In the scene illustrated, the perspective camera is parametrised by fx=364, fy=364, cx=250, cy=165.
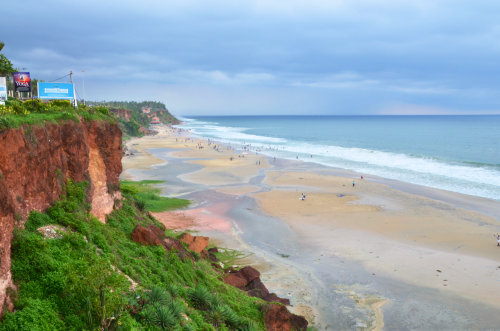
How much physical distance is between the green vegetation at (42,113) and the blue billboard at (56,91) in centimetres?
85

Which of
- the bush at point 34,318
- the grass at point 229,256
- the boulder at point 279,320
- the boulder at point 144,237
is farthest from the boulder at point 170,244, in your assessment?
the bush at point 34,318

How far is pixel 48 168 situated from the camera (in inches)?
514

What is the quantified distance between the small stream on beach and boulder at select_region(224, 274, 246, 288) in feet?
8.17

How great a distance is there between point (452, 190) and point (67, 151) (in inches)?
1770

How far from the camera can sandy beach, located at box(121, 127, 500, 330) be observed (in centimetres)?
1859

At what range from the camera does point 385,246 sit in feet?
88.6

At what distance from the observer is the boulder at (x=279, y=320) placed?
15105mm

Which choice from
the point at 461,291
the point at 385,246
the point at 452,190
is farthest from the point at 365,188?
the point at 461,291

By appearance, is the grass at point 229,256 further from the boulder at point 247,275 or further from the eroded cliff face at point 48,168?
the eroded cliff face at point 48,168

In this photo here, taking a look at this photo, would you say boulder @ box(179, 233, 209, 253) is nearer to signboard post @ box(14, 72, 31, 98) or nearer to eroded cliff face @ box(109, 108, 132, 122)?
signboard post @ box(14, 72, 31, 98)

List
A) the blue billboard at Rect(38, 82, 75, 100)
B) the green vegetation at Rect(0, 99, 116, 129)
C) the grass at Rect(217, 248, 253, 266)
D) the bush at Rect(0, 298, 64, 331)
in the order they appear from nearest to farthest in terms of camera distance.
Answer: the bush at Rect(0, 298, 64, 331) → the green vegetation at Rect(0, 99, 116, 129) → the blue billboard at Rect(38, 82, 75, 100) → the grass at Rect(217, 248, 253, 266)

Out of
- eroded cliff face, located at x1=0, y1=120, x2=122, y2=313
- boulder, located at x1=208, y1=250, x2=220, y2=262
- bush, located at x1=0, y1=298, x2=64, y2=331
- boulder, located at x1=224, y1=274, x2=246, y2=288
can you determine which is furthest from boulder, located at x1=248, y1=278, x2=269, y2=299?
bush, located at x1=0, y1=298, x2=64, y2=331

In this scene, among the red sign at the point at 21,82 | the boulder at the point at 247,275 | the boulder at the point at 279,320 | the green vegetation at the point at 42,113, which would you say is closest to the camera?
the green vegetation at the point at 42,113

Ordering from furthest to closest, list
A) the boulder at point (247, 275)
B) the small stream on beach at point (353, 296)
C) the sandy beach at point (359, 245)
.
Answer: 1. the boulder at point (247, 275)
2. the sandy beach at point (359, 245)
3. the small stream on beach at point (353, 296)
